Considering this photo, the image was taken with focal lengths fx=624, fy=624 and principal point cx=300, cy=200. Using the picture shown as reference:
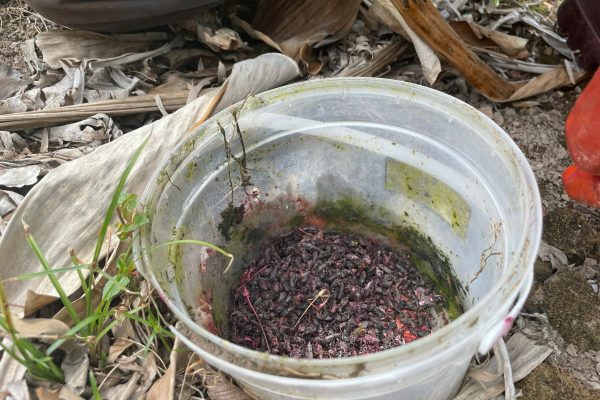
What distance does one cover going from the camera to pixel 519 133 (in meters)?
1.59

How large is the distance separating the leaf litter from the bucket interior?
0.18 m

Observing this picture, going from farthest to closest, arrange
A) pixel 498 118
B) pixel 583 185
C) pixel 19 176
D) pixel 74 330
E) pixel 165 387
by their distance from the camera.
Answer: pixel 498 118 → pixel 19 176 → pixel 583 185 → pixel 165 387 → pixel 74 330

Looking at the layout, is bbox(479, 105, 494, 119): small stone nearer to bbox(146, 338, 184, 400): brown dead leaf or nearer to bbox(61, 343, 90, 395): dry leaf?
bbox(146, 338, 184, 400): brown dead leaf

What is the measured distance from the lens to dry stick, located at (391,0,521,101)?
1.46 metres

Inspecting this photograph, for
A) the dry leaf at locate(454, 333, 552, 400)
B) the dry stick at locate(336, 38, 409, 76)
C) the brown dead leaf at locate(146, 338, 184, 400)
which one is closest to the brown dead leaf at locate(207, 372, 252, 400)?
the brown dead leaf at locate(146, 338, 184, 400)

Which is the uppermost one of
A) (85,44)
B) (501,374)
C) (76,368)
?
(85,44)

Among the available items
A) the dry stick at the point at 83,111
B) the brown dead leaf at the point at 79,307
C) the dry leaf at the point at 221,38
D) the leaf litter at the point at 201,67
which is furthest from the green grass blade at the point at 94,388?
the dry leaf at the point at 221,38

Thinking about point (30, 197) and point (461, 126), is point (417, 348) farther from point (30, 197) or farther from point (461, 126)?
point (30, 197)

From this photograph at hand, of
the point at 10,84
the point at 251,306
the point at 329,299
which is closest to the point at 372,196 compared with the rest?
the point at 329,299

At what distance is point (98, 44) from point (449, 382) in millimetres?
1242

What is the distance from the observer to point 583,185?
1244 mm

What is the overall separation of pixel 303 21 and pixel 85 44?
1.93 feet

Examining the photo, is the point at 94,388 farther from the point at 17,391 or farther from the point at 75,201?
the point at 75,201

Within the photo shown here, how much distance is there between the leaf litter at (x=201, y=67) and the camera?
1.39 metres
